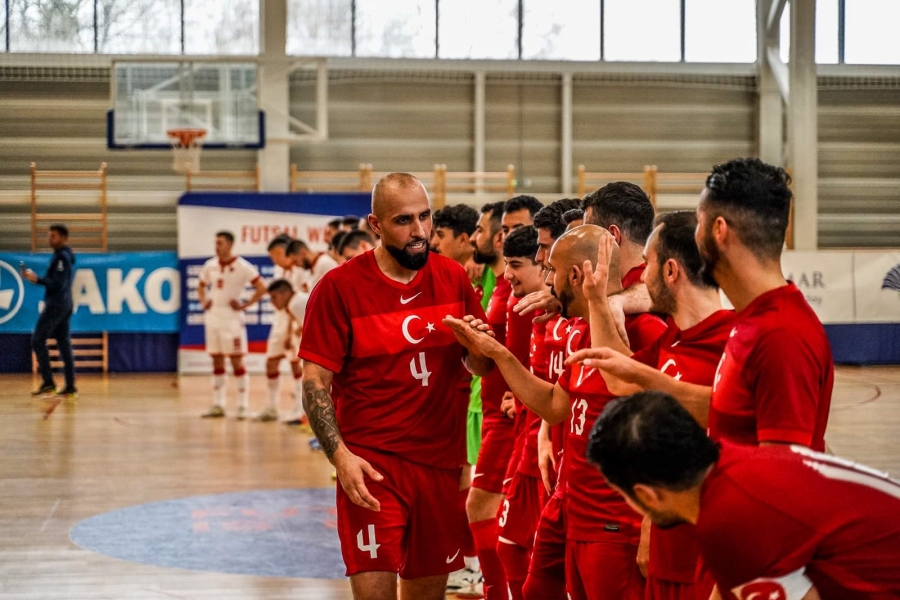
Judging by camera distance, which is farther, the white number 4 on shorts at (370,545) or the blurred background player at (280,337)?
the blurred background player at (280,337)

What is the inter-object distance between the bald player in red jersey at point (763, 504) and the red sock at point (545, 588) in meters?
1.72

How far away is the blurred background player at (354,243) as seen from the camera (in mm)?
8644

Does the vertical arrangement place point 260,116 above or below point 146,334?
above

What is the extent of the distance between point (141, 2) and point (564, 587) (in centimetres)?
1856

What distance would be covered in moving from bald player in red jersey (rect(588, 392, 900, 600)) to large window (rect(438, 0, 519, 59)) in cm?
1945

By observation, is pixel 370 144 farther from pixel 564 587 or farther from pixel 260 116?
pixel 564 587

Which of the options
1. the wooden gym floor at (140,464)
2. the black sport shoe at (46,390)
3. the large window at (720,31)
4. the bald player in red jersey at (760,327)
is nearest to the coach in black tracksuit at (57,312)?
the black sport shoe at (46,390)

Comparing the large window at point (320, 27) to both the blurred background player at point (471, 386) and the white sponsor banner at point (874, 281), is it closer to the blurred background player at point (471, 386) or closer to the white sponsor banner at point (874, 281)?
the white sponsor banner at point (874, 281)

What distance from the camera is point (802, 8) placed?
18.5 metres

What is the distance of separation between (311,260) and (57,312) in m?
4.89

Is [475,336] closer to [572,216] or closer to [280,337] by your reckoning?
[572,216]

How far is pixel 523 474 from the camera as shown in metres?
4.70

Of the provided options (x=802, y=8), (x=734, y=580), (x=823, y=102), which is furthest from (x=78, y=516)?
(x=823, y=102)

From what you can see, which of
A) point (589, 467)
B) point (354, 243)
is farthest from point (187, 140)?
point (589, 467)
